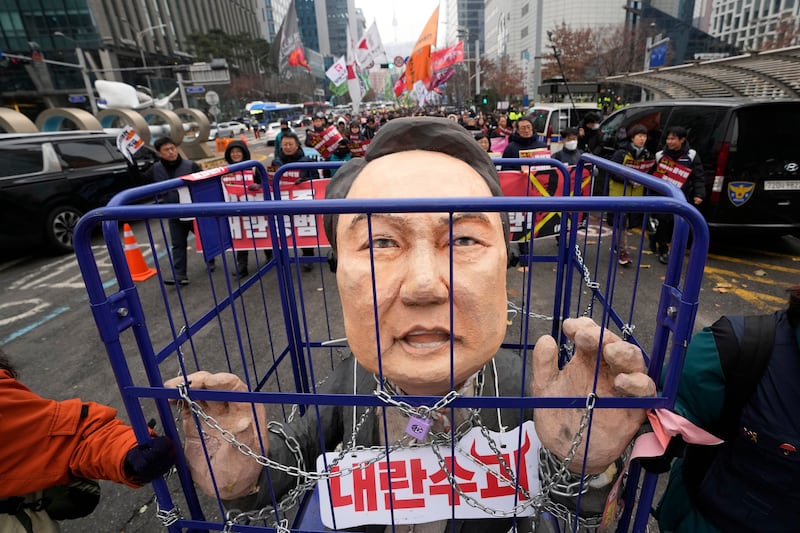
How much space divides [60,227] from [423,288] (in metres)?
8.04

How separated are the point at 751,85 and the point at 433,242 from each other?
37.9ft

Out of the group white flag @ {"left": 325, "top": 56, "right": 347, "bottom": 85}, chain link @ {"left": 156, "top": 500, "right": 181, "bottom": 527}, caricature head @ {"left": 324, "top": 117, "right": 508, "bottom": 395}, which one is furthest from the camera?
white flag @ {"left": 325, "top": 56, "right": 347, "bottom": 85}

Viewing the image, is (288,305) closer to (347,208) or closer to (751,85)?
(347,208)

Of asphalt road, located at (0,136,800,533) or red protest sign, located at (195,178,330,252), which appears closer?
asphalt road, located at (0,136,800,533)


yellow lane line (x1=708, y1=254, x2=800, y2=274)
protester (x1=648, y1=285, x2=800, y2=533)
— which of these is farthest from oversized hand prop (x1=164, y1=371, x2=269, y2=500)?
yellow lane line (x1=708, y1=254, x2=800, y2=274)

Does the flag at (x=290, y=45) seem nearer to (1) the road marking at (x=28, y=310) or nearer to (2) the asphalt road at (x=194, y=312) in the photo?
(2) the asphalt road at (x=194, y=312)

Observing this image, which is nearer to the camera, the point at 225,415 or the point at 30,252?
the point at 225,415

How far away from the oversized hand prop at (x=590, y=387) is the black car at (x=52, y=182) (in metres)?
7.58

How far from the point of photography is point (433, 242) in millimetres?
1298

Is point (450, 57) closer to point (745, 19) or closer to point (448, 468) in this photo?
point (448, 468)

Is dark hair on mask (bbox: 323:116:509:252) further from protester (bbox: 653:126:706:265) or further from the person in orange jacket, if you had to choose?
protester (bbox: 653:126:706:265)

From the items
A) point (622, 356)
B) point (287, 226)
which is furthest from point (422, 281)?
point (287, 226)

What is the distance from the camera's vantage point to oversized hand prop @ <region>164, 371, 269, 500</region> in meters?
1.42

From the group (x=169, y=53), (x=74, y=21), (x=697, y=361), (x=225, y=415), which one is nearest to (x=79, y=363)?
(x=225, y=415)
